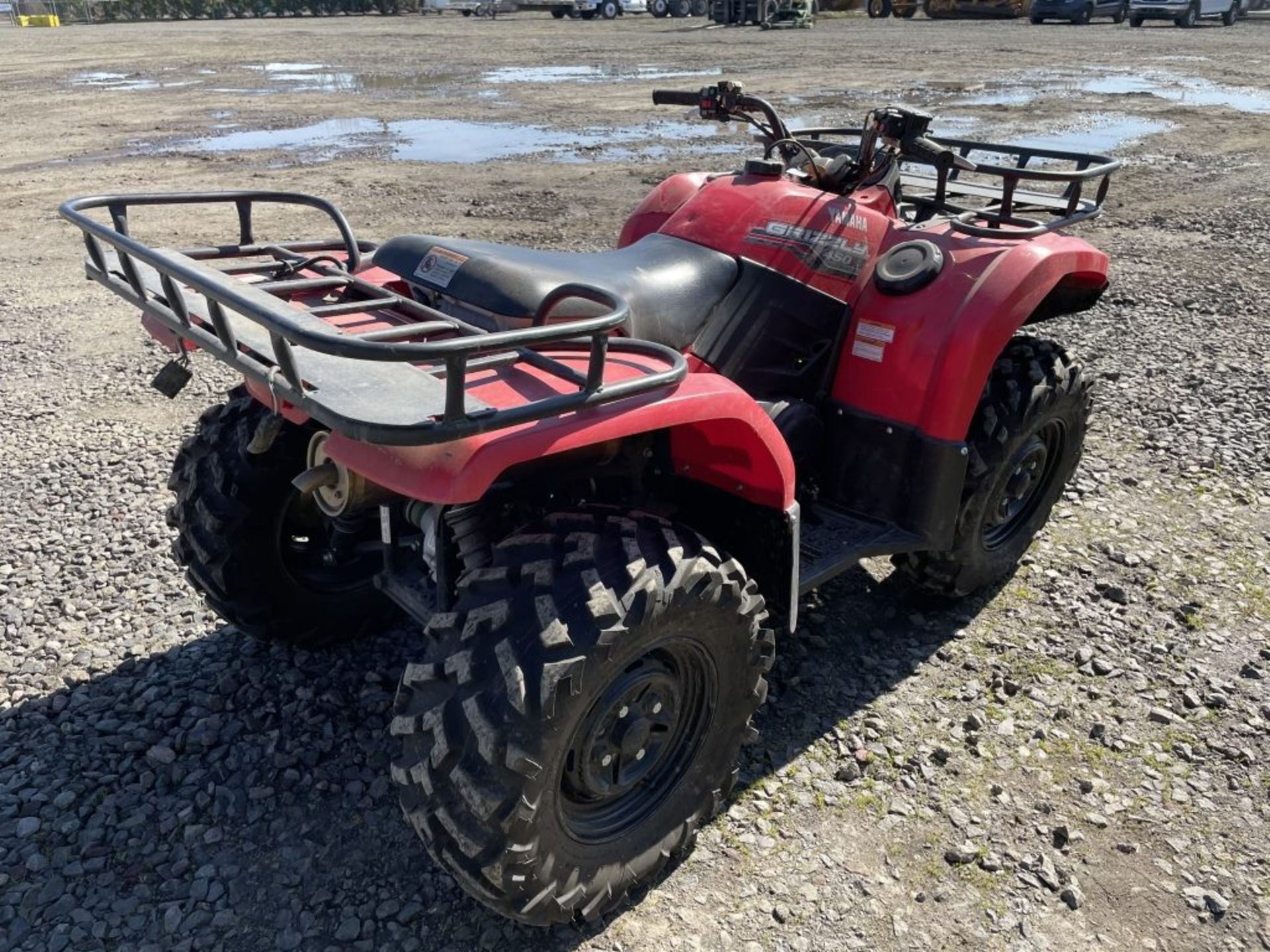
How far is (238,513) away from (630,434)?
142 cm

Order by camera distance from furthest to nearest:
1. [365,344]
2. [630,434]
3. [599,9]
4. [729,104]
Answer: [599,9], [729,104], [630,434], [365,344]

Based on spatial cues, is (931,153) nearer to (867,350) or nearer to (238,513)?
(867,350)

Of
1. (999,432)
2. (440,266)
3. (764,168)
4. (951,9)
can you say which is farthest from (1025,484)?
(951,9)

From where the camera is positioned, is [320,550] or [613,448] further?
[320,550]

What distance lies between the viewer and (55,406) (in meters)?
5.50

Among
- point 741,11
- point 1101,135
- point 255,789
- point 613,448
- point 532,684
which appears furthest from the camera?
point 741,11

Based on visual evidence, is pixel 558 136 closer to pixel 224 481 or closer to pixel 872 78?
pixel 872 78

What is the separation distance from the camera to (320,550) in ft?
11.4

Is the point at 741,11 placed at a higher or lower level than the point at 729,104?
lower

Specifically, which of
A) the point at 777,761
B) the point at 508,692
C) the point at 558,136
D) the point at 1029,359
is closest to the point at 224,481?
the point at 508,692

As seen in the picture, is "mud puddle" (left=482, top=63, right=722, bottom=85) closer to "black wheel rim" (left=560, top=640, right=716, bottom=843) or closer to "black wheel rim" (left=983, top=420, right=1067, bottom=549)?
"black wheel rim" (left=983, top=420, right=1067, bottom=549)

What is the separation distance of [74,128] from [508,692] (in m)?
15.3

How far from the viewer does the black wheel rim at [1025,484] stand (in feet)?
12.1

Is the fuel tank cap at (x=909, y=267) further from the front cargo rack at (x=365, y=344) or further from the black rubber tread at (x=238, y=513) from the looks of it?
the black rubber tread at (x=238, y=513)
